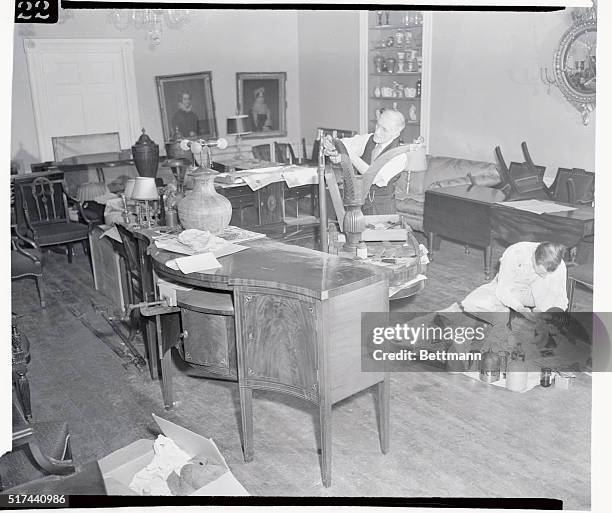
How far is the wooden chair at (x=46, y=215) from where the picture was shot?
5207mm

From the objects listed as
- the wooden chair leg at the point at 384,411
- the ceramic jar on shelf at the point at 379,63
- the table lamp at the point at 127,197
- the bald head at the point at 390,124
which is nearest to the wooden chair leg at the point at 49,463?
the wooden chair leg at the point at 384,411

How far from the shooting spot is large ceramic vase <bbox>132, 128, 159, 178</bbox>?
18.3ft

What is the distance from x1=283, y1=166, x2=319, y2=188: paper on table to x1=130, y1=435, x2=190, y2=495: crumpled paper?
8.19 ft

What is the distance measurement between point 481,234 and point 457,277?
41cm

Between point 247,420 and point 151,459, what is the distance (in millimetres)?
469

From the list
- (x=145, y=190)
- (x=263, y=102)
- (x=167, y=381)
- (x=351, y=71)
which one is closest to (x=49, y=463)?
(x=167, y=381)

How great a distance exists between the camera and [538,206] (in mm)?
4660

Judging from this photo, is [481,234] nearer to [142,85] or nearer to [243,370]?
[243,370]

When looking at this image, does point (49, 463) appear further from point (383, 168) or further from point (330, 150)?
point (383, 168)

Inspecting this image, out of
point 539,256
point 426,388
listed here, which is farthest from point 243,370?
point 539,256

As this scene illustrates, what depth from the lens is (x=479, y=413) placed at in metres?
3.06

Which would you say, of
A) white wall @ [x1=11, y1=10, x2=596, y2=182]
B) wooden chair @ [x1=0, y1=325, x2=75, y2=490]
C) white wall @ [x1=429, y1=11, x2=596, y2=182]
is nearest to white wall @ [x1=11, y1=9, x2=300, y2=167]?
white wall @ [x1=11, y1=10, x2=596, y2=182]

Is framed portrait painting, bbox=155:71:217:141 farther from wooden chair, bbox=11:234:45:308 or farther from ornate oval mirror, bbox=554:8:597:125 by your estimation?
ornate oval mirror, bbox=554:8:597:125

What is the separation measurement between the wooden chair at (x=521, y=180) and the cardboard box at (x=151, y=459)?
349cm
